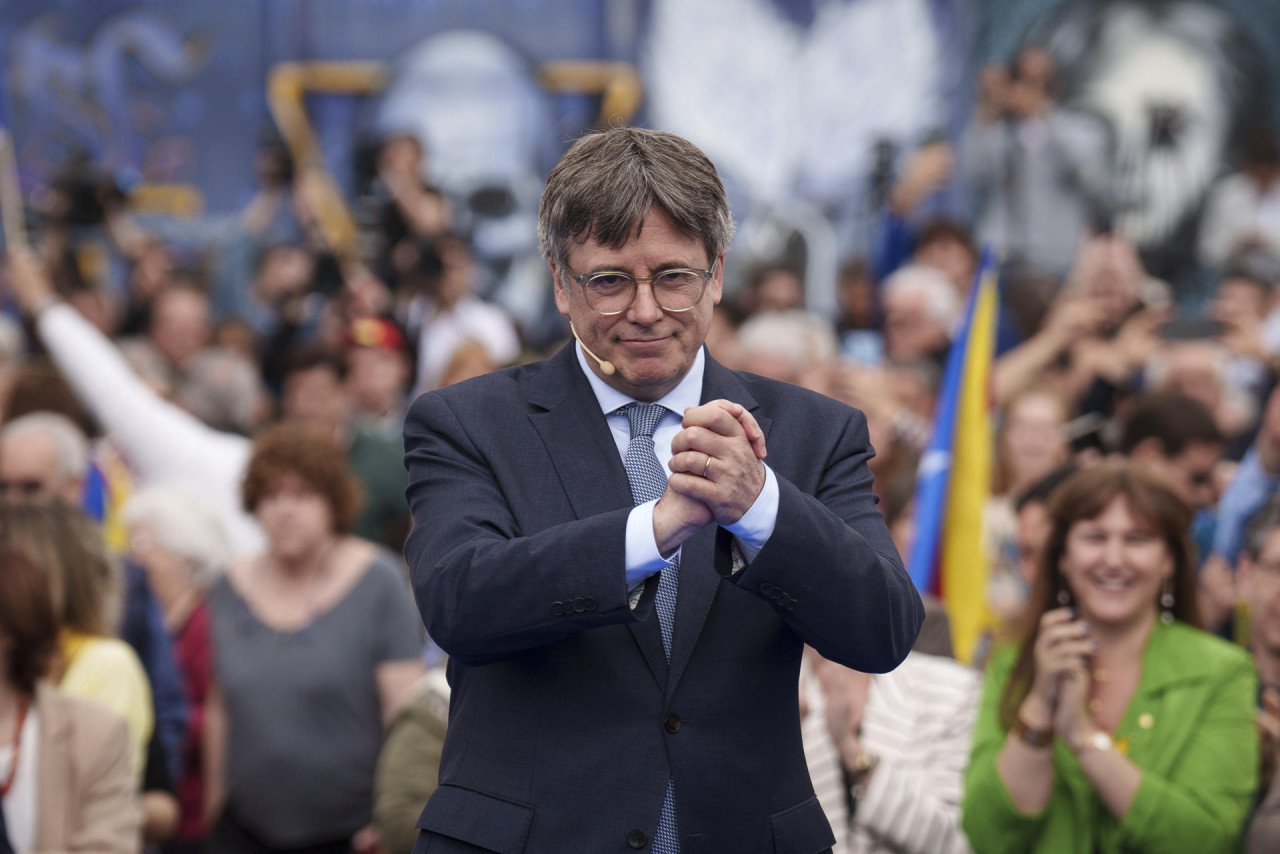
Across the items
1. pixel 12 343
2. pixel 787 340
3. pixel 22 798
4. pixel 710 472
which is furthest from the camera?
pixel 12 343

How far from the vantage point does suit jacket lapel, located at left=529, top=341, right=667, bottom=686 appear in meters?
2.57

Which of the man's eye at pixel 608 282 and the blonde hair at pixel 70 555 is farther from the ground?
the man's eye at pixel 608 282

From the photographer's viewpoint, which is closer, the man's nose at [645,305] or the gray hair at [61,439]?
the man's nose at [645,305]

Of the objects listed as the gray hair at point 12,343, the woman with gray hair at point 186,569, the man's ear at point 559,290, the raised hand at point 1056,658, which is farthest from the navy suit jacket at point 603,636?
the gray hair at point 12,343

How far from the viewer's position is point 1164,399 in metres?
6.18

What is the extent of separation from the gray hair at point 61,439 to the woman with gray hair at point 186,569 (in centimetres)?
28

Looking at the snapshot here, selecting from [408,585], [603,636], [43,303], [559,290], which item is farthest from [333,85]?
[603,636]

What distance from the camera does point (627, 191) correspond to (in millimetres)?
2551

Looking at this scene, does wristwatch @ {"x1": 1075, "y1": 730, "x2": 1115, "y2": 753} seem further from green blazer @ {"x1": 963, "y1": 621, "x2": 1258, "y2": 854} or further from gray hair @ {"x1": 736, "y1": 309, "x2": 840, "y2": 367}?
gray hair @ {"x1": 736, "y1": 309, "x2": 840, "y2": 367}

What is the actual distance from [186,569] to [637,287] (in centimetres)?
399

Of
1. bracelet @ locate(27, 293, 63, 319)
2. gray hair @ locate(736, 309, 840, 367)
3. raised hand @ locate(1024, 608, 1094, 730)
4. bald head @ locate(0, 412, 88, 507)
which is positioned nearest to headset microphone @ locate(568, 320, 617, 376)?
raised hand @ locate(1024, 608, 1094, 730)

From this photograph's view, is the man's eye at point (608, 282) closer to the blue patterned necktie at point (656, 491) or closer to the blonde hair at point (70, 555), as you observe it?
the blue patterned necktie at point (656, 491)

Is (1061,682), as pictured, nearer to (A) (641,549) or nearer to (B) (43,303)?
(A) (641,549)

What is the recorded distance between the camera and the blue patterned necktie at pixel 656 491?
256 cm
